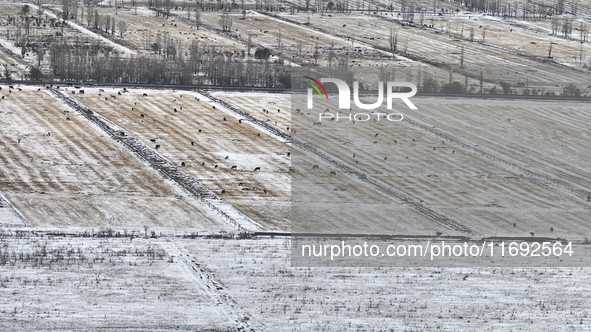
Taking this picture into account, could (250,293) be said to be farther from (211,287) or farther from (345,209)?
(345,209)

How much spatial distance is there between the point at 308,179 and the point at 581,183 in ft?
52.9

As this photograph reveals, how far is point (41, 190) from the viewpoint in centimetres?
5759

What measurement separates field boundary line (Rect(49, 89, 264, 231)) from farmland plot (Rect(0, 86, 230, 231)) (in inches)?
25.8

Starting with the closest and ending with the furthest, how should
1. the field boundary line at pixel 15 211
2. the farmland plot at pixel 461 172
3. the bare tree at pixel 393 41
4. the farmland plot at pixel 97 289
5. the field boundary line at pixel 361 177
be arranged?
the farmland plot at pixel 97 289
the field boundary line at pixel 15 211
the field boundary line at pixel 361 177
the farmland plot at pixel 461 172
the bare tree at pixel 393 41

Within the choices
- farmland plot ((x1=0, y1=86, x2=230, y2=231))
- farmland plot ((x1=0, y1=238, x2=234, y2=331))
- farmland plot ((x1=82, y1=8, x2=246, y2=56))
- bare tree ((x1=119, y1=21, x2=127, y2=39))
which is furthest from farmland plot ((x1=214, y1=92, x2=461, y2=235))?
bare tree ((x1=119, y1=21, x2=127, y2=39))

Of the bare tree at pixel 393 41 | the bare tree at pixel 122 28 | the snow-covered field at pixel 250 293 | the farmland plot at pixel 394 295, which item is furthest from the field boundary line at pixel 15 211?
the bare tree at pixel 393 41

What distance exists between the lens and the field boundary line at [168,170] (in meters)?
53.5

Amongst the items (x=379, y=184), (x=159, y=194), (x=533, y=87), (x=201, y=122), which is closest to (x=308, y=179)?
(x=379, y=184)

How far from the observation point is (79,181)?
2357 inches

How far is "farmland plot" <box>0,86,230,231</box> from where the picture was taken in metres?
52.8

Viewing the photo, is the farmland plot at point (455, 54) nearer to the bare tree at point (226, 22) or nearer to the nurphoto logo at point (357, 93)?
the bare tree at point (226, 22)

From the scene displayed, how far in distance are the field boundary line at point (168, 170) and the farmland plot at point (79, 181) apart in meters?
0.66

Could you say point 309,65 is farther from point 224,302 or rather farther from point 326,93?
point 224,302

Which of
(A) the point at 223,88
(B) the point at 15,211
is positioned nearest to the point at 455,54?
(A) the point at 223,88
